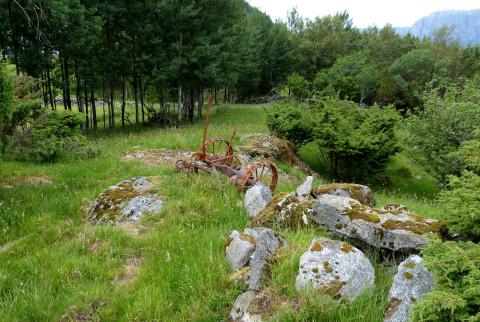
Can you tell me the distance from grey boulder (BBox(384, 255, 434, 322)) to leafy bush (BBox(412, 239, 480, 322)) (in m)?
0.47

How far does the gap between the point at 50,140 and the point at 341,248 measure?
8.53 meters

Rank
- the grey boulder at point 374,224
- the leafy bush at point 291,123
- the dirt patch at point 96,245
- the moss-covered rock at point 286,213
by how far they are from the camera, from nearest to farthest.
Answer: the grey boulder at point 374,224, the dirt patch at point 96,245, the moss-covered rock at point 286,213, the leafy bush at point 291,123

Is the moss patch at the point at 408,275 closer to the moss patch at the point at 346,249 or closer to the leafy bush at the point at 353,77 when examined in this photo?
the moss patch at the point at 346,249

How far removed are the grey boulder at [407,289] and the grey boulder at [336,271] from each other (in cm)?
37

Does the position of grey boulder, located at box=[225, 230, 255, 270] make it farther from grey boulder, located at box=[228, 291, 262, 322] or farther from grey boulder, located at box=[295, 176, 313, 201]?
grey boulder, located at box=[295, 176, 313, 201]

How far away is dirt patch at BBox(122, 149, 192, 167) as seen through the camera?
1260 centimetres

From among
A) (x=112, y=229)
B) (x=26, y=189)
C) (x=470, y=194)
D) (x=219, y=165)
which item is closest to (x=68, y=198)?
(x=26, y=189)

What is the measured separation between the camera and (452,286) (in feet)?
9.70

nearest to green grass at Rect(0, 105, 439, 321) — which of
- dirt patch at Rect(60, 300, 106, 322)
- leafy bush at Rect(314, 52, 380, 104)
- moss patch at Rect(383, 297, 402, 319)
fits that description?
dirt patch at Rect(60, 300, 106, 322)

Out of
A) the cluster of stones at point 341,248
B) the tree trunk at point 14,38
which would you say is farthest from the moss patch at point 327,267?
the tree trunk at point 14,38

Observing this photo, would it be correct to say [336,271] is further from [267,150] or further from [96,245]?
[267,150]

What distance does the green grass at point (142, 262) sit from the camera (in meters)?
4.17

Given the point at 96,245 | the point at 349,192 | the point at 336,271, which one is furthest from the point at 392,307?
the point at 96,245

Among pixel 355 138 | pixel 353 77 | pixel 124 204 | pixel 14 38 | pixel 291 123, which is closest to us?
pixel 124 204
